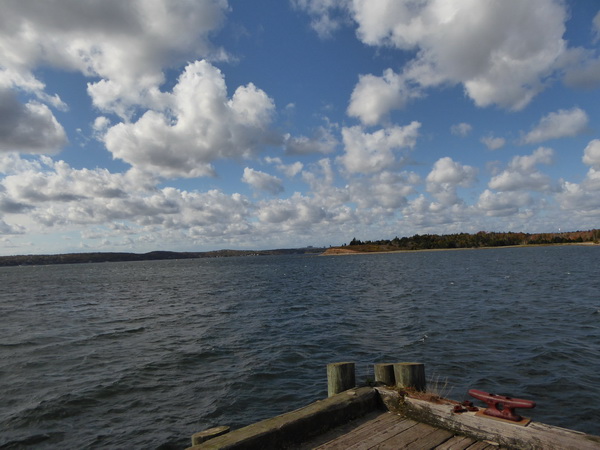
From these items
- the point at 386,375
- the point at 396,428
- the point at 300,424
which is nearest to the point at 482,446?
the point at 396,428

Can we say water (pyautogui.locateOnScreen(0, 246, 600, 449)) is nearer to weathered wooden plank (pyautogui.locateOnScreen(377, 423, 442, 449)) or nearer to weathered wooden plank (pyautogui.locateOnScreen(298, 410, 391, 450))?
weathered wooden plank (pyautogui.locateOnScreen(298, 410, 391, 450))

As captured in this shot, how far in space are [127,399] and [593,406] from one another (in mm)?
15114

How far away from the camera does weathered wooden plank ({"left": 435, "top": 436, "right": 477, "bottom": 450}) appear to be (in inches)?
262

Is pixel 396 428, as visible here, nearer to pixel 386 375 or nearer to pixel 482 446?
pixel 482 446

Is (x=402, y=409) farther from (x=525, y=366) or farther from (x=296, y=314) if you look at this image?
(x=296, y=314)

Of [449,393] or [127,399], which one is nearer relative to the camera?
[449,393]

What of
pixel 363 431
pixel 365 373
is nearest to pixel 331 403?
pixel 363 431

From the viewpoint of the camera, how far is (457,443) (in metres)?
6.79

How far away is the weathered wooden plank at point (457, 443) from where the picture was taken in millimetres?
6645

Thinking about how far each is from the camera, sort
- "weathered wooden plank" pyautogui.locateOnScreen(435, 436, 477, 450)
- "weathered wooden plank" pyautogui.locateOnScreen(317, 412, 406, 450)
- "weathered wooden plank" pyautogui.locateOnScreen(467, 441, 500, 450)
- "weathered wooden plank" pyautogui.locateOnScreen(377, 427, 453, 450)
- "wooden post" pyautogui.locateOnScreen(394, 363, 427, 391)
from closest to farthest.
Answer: "weathered wooden plank" pyautogui.locateOnScreen(467, 441, 500, 450) → "weathered wooden plank" pyautogui.locateOnScreen(435, 436, 477, 450) → "weathered wooden plank" pyautogui.locateOnScreen(377, 427, 453, 450) → "weathered wooden plank" pyautogui.locateOnScreen(317, 412, 406, 450) → "wooden post" pyautogui.locateOnScreen(394, 363, 427, 391)

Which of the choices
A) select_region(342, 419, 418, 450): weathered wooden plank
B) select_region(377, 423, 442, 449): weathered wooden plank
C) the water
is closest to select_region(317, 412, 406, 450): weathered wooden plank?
A: select_region(342, 419, 418, 450): weathered wooden plank

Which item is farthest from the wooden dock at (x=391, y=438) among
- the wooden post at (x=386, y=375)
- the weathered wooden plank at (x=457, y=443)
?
the wooden post at (x=386, y=375)

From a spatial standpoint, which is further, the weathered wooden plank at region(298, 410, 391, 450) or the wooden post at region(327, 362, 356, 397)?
the wooden post at region(327, 362, 356, 397)

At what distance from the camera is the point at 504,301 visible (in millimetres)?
30906
